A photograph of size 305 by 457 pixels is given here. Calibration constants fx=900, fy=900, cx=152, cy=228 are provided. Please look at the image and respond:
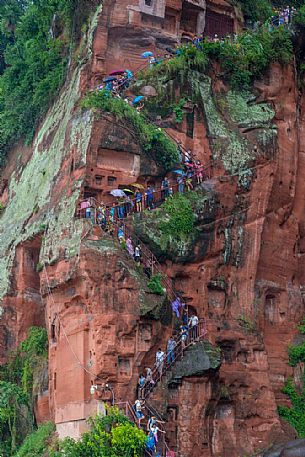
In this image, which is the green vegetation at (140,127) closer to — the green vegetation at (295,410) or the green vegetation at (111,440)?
the green vegetation at (295,410)

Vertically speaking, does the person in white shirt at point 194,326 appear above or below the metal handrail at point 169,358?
above

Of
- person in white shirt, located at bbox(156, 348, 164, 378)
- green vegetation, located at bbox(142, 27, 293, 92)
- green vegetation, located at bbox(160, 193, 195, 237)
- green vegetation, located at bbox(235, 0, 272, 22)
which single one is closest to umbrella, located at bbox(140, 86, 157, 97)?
green vegetation, located at bbox(142, 27, 293, 92)

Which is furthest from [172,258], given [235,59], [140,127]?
[235,59]

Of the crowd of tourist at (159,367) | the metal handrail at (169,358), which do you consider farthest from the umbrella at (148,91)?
the metal handrail at (169,358)

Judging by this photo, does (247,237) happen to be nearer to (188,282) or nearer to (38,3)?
(188,282)

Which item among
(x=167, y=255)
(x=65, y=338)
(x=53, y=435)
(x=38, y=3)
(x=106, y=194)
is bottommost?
(x=53, y=435)

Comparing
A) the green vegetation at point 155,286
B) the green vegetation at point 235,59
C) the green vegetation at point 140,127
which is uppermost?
the green vegetation at point 235,59

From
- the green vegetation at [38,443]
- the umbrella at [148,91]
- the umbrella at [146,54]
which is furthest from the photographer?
the umbrella at [146,54]

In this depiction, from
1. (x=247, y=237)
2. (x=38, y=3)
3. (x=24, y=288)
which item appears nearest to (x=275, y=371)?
(x=247, y=237)

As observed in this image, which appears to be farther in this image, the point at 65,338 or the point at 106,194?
the point at 106,194
